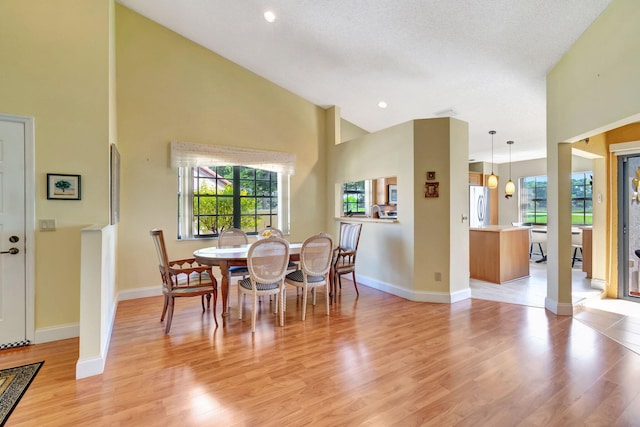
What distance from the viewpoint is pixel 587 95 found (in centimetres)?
307

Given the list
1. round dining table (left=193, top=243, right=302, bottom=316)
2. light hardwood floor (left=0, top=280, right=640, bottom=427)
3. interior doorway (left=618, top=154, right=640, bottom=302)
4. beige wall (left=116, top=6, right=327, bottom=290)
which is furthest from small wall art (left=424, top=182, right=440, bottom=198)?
beige wall (left=116, top=6, right=327, bottom=290)

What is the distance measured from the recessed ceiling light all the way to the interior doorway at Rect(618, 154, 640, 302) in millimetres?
5103

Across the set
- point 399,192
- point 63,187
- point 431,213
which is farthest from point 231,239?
point 431,213

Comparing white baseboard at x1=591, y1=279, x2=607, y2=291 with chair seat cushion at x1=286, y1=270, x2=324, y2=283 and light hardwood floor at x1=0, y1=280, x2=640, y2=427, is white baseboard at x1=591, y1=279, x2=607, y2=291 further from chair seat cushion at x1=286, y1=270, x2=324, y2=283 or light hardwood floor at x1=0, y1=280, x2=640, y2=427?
chair seat cushion at x1=286, y1=270, x2=324, y2=283

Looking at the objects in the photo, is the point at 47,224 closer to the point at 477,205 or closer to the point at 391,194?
the point at 391,194

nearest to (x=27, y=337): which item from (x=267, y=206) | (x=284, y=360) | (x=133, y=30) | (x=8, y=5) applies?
(x=284, y=360)

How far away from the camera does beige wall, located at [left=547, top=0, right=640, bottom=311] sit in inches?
98.0

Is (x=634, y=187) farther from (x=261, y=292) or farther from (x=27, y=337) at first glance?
(x=27, y=337)

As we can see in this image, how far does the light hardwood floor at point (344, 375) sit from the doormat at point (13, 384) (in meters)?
0.06

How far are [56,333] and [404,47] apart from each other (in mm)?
4893

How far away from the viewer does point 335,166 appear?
236 inches

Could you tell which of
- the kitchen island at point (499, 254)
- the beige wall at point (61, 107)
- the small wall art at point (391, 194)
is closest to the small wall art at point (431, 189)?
the kitchen island at point (499, 254)

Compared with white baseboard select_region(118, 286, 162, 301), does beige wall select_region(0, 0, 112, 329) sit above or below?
above

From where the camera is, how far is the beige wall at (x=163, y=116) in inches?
171
